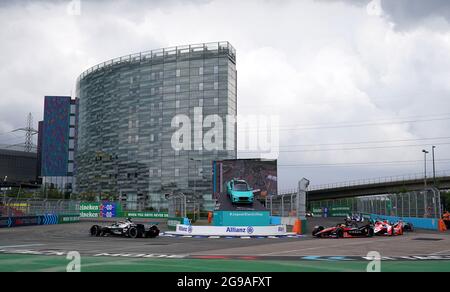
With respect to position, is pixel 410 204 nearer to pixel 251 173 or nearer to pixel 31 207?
pixel 251 173

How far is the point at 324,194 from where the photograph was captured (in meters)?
105

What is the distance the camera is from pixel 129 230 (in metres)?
28.3

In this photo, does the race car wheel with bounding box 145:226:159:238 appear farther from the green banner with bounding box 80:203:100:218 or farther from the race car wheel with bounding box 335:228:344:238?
the green banner with bounding box 80:203:100:218

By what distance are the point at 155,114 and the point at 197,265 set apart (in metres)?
114

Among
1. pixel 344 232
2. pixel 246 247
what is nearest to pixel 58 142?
pixel 344 232

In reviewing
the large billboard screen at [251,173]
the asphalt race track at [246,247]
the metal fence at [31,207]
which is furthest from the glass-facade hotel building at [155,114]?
the asphalt race track at [246,247]

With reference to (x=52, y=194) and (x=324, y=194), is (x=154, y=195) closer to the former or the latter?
(x=52, y=194)

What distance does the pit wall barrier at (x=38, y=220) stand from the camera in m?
41.2

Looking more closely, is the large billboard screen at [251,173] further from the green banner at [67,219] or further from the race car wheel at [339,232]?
the race car wheel at [339,232]

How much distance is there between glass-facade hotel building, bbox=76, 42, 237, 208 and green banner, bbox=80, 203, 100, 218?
46.5m

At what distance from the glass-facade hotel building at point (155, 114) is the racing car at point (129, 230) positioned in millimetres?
85521
